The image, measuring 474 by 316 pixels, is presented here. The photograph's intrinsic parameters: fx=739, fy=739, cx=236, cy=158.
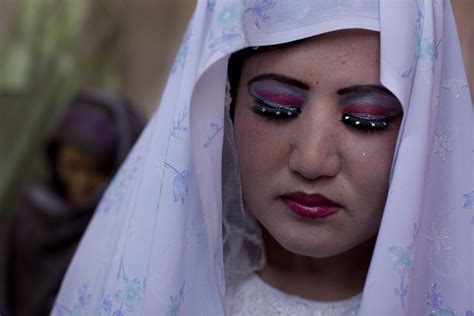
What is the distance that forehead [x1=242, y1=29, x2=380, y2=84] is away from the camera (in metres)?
1.22

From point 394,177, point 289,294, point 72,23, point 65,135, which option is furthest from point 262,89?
point 72,23

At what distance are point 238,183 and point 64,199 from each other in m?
1.96

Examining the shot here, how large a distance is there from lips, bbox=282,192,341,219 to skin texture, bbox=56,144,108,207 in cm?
190

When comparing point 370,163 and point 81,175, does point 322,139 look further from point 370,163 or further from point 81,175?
point 81,175

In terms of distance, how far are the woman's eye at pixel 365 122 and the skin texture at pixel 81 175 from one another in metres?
1.98

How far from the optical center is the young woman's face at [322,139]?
4.01ft

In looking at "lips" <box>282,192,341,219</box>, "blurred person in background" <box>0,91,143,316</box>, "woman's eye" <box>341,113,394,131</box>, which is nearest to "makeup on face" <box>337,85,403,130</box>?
"woman's eye" <box>341,113,394,131</box>

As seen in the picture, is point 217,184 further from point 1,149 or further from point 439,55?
point 1,149

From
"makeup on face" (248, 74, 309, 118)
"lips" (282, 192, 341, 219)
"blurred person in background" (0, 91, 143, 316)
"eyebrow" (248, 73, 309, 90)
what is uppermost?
"eyebrow" (248, 73, 309, 90)

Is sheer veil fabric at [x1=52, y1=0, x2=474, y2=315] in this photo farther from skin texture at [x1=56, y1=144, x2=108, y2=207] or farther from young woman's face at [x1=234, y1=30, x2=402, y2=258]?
skin texture at [x1=56, y1=144, x2=108, y2=207]

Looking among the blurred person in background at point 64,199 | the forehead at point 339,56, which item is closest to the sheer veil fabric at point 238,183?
the forehead at point 339,56

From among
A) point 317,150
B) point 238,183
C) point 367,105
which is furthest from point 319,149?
point 238,183

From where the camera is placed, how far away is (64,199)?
3217 mm

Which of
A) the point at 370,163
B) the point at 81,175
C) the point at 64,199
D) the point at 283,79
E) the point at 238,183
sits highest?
the point at 283,79
